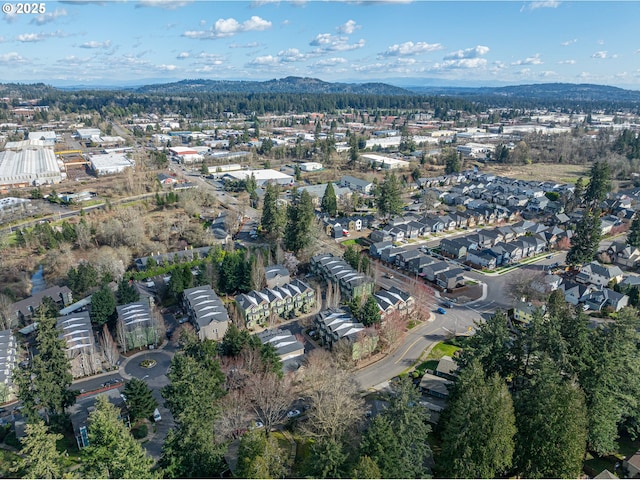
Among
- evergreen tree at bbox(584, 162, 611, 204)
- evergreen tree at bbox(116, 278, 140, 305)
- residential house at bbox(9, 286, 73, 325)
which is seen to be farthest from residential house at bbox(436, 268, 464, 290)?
residential house at bbox(9, 286, 73, 325)

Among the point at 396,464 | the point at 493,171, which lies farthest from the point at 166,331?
A: the point at 493,171

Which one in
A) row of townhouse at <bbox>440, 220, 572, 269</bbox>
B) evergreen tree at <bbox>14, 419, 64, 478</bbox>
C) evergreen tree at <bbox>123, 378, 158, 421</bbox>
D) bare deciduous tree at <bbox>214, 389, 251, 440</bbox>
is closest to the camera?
evergreen tree at <bbox>14, 419, 64, 478</bbox>

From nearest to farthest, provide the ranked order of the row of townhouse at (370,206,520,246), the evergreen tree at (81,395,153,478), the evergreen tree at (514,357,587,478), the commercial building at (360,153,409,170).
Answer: the evergreen tree at (81,395,153,478), the evergreen tree at (514,357,587,478), the row of townhouse at (370,206,520,246), the commercial building at (360,153,409,170)

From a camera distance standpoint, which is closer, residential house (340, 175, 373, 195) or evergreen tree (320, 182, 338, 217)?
evergreen tree (320, 182, 338, 217)

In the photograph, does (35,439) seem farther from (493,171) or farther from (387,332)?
(493,171)

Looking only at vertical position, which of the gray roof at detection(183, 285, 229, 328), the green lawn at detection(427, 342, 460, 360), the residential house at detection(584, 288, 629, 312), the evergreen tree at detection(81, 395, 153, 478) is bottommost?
the green lawn at detection(427, 342, 460, 360)

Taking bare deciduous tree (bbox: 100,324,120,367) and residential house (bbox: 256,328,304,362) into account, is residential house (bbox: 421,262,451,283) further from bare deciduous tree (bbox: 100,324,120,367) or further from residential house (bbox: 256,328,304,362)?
bare deciduous tree (bbox: 100,324,120,367)

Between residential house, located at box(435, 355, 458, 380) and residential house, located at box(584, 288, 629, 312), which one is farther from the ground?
residential house, located at box(584, 288, 629, 312)
